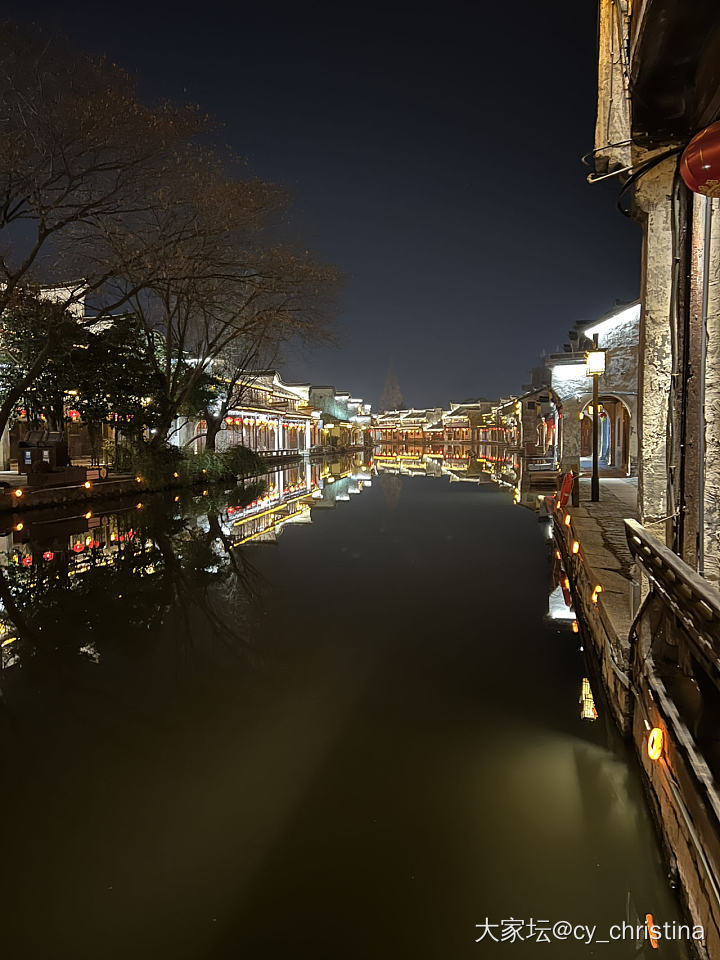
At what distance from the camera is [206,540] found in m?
11.8

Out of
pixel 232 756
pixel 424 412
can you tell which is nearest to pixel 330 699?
pixel 232 756

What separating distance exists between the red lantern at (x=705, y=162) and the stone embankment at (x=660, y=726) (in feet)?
7.35

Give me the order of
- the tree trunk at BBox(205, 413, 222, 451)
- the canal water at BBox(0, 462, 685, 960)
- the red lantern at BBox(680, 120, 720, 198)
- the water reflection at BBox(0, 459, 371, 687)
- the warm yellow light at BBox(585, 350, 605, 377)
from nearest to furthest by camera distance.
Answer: the canal water at BBox(0, 462, 685, 960)
the red lantern at BBox(680, 120, 720, 198)
the water reflection at BBox(0, 459, 371, 687)
the warm yellow light at BBox(585, 350, 605, 377)
the tree trunk at BBox(205, 413, 222, 451)

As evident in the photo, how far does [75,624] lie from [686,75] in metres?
7.31

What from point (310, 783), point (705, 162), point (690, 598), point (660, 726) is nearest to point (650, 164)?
point (705, 162)

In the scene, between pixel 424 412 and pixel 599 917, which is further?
pixel 424 412

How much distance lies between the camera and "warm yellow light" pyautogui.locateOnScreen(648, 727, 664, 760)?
2862mm

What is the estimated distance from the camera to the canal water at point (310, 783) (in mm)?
2477

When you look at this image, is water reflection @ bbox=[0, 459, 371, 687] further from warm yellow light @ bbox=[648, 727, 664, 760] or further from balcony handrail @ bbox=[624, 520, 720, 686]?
balcony handrail @ bbox=[624, 520, 720, 686]

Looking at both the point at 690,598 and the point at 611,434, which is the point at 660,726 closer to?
the point at 690,598

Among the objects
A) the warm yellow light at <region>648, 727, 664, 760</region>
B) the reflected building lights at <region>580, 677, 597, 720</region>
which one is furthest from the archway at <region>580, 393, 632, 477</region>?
the warm yellow light at <region>648, 727, 664, 760</region>

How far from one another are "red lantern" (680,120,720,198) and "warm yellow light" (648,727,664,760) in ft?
9.06

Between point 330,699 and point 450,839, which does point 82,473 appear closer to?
point 330,699

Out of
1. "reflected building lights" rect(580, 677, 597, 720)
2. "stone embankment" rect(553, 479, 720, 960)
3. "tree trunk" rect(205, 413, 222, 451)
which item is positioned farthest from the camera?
"tree trunk" rect(205, 413, 222, 451)
